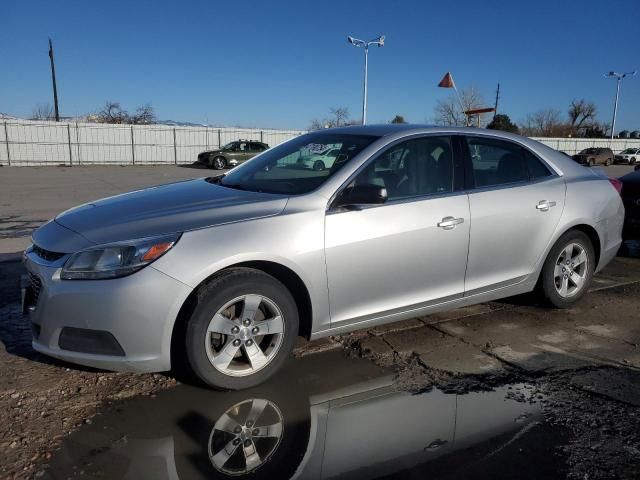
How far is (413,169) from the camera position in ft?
→ 13.0

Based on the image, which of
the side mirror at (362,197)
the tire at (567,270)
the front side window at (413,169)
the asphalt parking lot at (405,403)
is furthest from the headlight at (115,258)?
the tire at (567,270)

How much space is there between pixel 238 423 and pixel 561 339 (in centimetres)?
273

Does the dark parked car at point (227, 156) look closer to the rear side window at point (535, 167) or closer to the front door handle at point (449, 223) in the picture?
the rear side window at point (535, 167)

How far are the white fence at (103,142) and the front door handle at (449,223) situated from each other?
25.0 meters

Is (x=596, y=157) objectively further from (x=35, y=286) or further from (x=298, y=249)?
(x=35, y=286)

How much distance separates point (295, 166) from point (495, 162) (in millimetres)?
1657

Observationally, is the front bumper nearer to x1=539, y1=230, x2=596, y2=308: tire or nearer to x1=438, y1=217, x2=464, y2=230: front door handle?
x1=438, y1=217, x2=464, y2=230: front door handle

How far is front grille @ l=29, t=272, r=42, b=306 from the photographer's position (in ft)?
10.3

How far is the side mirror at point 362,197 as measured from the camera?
3.47m

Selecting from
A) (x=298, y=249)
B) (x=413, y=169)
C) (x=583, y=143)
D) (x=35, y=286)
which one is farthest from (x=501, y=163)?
(x=583, y=143)

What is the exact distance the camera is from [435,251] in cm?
383

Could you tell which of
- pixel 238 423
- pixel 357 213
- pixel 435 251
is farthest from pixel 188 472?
pixel 435 251

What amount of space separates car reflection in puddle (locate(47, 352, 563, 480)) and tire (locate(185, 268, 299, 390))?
15 centimetres

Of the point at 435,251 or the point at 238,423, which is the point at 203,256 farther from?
the point at 435,251
